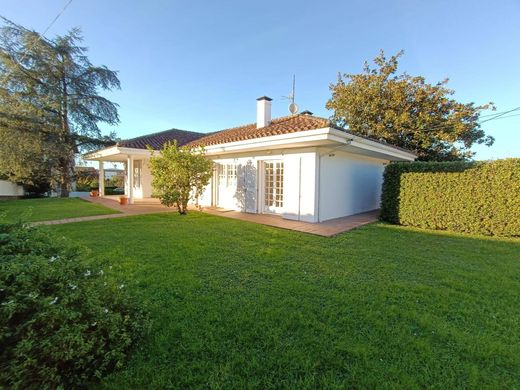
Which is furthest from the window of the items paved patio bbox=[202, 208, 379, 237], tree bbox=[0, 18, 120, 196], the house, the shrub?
tree bbox=[0, 18, 120, 196]

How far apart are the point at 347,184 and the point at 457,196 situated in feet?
12.2

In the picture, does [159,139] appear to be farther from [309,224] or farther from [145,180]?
[309,224]

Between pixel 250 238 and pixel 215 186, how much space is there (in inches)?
267

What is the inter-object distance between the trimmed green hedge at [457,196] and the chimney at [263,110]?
5.78 m

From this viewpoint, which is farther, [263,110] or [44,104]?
[44,104]

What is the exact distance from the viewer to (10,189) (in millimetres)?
20484

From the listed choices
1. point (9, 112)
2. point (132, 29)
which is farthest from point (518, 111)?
point (9, 112)

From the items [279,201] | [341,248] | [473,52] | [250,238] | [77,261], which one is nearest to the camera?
[77,261]

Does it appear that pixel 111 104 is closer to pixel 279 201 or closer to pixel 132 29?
pixel 132 29

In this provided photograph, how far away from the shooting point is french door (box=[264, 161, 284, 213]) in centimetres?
995

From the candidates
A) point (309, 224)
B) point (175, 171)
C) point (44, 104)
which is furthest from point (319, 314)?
point (44, 104)

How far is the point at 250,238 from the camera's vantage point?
6543mm

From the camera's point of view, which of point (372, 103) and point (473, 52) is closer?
point (473, 52)

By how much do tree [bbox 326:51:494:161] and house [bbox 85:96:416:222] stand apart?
185 inches
